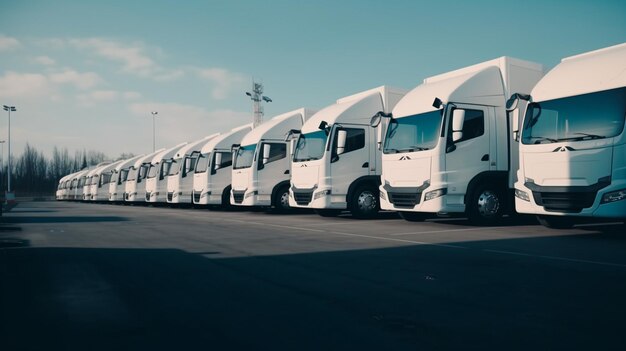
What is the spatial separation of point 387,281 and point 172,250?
3.88 metres

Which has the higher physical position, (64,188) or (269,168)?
(269,168)

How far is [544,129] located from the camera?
9680 mm

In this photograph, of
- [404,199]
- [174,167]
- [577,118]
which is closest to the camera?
[577,118]

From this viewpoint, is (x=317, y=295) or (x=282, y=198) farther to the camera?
(x=282, y=198)

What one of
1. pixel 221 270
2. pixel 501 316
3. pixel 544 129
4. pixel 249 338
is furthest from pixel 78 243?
pixel 544 129

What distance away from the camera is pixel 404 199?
11.7 meters

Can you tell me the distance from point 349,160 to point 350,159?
4 cm

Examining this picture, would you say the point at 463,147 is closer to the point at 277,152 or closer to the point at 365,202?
the point at 365,202

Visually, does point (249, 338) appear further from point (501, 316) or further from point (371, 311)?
point (501, 316)

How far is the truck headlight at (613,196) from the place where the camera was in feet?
27.1

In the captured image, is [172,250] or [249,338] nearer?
[249,338]

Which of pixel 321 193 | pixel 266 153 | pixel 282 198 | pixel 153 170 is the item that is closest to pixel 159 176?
pixel 153 170

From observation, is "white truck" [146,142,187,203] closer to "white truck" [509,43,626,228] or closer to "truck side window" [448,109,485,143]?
"truck side window" [448,109,485,143]

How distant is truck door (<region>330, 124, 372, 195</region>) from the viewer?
1439 cm
